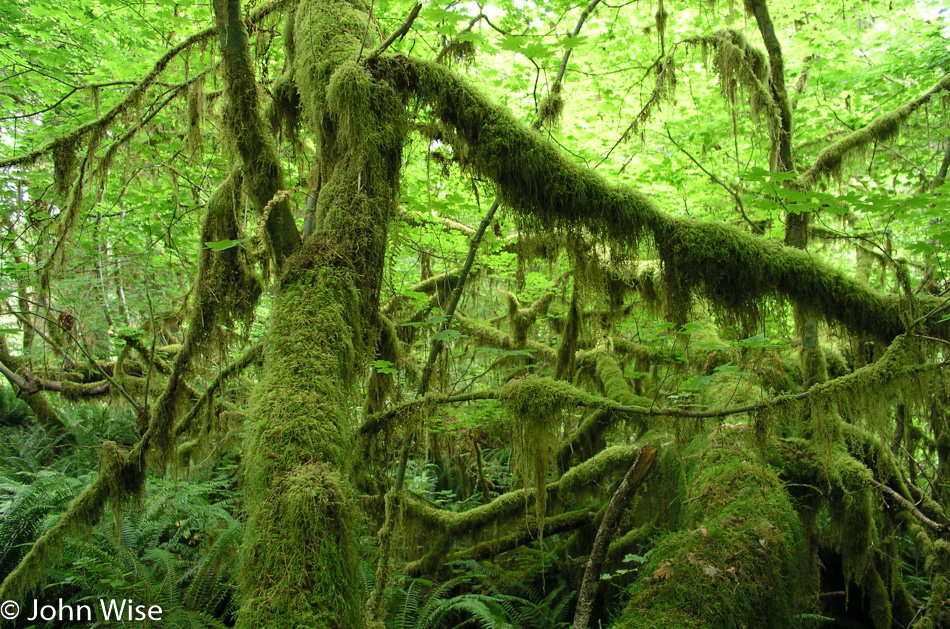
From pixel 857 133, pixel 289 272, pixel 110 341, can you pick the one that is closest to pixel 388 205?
pixel 289 272

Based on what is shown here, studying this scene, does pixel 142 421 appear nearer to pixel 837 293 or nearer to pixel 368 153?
pixel 368 153

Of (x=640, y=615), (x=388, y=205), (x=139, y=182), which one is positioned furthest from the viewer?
(x=139, y=182)

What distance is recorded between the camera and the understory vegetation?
217 centimetres

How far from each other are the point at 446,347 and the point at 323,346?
2330 mm

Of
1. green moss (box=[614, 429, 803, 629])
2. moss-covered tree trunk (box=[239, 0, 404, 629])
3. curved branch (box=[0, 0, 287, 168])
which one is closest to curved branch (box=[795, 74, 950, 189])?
green moss (box=[614, 429, 803, 629])

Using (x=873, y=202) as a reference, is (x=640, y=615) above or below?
below

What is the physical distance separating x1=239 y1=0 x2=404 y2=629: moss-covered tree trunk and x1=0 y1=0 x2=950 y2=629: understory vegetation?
11mm

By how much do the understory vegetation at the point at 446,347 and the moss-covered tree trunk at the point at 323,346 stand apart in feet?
0.04

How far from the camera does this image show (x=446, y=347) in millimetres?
4215

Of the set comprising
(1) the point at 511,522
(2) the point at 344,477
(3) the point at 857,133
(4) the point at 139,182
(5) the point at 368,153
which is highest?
(3) the point at 857,133

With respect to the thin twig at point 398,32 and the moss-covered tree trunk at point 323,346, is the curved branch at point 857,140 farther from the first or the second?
the moss-covered tree trunk at point 323,346

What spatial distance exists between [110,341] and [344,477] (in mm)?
8758

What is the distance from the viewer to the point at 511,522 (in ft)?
17.6

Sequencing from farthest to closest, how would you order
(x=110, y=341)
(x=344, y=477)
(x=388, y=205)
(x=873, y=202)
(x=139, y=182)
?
(x=110, y=341) < (x=139, y=182) < (x=873, y=202) < (x=388, y=205) < (x=344, y=477)
